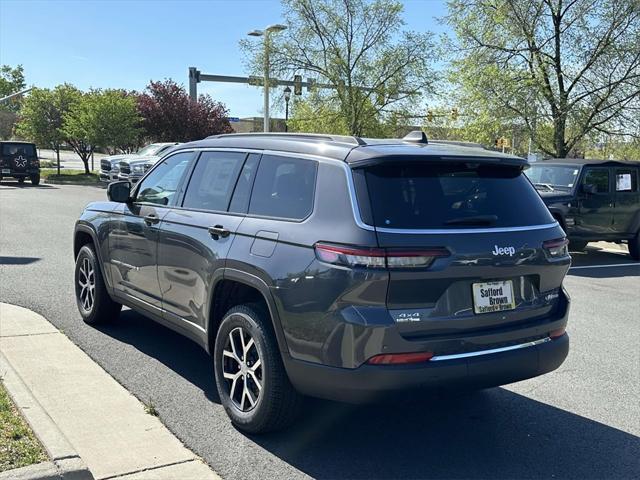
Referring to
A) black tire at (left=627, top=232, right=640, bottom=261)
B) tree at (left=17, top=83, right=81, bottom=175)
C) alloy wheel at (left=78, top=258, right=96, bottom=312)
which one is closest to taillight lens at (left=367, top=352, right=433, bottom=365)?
alloy wheel at (left=78, top=258, right=96, bottom=312)

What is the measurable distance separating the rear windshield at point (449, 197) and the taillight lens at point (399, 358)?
67 cm

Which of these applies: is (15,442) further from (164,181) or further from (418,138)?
(418,138)

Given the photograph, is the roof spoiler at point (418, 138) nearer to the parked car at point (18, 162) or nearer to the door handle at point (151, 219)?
the door handle at point (151, 219)

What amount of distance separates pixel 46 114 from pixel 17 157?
23.3ft

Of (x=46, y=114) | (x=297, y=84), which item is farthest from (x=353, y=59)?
(x=46, y=114)

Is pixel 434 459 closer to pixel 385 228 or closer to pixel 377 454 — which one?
pixel 377 454

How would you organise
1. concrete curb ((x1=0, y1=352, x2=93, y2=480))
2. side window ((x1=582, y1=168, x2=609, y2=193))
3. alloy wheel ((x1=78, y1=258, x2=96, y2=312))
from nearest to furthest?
concrete curb ((x1=0, y1=352, x2=93, y2=480)), alloy wheel ((x1=78, y1=258, x2=96, y2=312)), side window ((x1=582, y1=168, x2=609, y2=193))

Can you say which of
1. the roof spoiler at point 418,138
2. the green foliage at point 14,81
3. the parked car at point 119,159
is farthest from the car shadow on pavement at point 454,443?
the green foliage at point 14,81

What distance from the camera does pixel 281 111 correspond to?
26781mm

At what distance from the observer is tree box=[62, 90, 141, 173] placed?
3095 centimetres

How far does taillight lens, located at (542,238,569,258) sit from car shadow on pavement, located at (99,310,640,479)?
3.41 ft

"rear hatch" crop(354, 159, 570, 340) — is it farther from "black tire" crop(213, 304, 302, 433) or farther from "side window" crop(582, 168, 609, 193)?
"side window" crop(582, 168, 609, 193)

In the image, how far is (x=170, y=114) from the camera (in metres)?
34.1

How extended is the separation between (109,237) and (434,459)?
3509 millimetres
